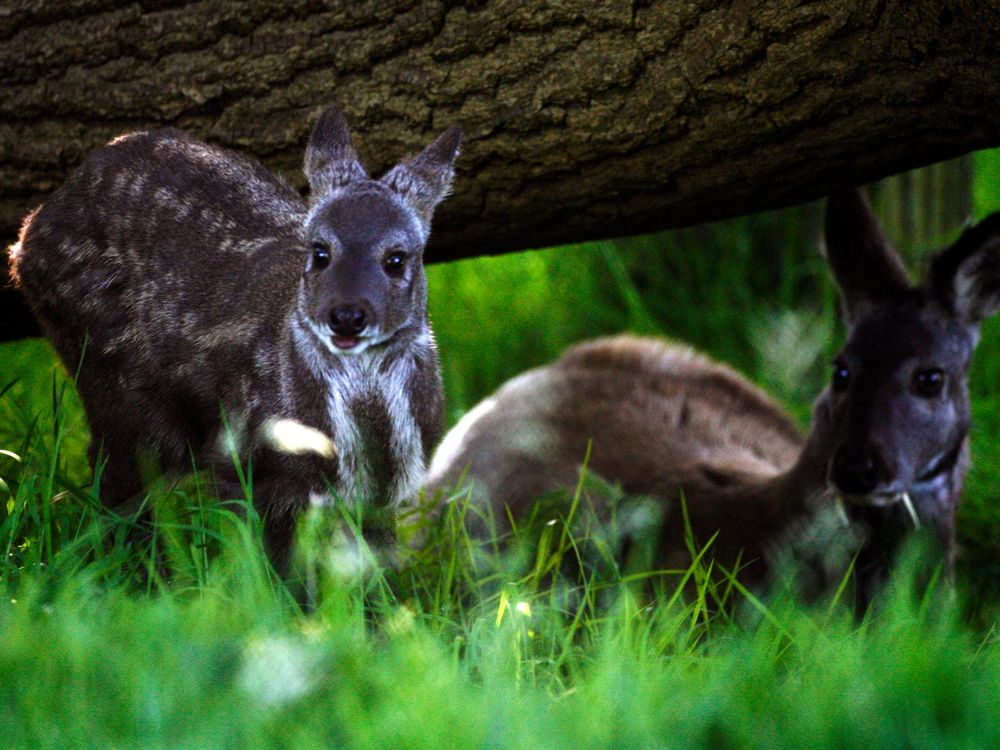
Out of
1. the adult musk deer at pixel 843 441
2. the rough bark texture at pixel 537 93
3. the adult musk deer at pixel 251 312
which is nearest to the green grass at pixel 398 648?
the adult musk deer at pixel 251 312

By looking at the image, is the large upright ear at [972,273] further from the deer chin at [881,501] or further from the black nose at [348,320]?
the black nose at [348,320]

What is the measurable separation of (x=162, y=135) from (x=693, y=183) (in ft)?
5.01

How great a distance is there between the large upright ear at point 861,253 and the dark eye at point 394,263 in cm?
188

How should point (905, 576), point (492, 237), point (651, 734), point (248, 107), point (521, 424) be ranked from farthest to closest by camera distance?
point (521, 424) < point (492, 237) < point (248, 107) < point (905, 576) < point (651, 734)

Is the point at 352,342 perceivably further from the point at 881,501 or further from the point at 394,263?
the point at 881,501

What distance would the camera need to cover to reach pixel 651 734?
228 centimetres

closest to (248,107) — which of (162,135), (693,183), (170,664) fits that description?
(162,135)

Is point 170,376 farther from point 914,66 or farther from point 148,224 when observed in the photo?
point 914,66

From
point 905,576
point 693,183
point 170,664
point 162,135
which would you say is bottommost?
point 905,576

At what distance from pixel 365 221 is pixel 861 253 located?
2038 millimetres

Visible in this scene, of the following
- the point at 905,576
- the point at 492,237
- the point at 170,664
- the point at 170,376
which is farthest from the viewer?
the point at 492,237

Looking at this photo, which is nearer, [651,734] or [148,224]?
[651,734]

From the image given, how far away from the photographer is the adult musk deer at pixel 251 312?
3357 millimetres

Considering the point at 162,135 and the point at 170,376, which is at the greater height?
the point at 162,135
